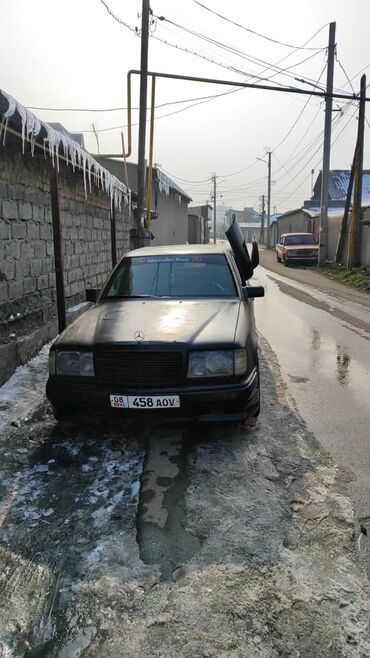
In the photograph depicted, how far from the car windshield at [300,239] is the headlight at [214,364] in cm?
2467

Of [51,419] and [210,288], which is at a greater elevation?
[210,288]

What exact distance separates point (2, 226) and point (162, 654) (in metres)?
4.65

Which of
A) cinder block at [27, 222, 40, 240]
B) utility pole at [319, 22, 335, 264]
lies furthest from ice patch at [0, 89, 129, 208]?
utility pole at [319, 22, 335, 264]

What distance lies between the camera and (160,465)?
11.5ft

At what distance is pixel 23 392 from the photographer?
495 cm

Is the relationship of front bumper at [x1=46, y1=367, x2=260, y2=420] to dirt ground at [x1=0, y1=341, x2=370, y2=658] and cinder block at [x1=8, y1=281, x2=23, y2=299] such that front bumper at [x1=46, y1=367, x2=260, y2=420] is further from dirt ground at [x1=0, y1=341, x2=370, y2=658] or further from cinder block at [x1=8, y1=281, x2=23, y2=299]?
cinder block at [x1=8, y1=281, x2=23, y2=299]

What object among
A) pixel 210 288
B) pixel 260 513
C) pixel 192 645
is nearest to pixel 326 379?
pixel 210 288

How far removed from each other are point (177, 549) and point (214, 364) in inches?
53.9

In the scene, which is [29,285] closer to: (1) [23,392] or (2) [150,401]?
(1) [23,392]

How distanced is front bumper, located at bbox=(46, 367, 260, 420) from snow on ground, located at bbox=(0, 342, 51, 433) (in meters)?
0.79

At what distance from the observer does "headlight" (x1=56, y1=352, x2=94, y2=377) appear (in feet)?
12.1

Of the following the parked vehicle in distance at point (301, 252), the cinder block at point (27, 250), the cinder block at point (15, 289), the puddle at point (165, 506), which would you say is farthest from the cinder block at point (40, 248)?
the parked vehicle in distance at point (301, 252)

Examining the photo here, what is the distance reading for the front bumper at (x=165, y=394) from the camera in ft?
11.5

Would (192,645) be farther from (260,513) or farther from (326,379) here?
(326,379)
